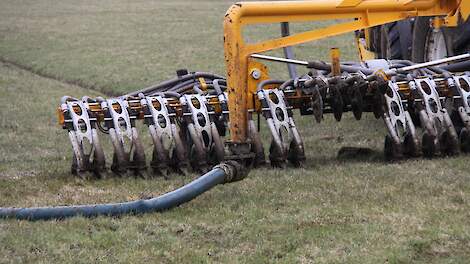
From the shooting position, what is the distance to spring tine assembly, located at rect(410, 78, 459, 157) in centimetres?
698

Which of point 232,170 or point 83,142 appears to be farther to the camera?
point 83,142

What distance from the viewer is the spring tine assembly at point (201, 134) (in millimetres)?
6871

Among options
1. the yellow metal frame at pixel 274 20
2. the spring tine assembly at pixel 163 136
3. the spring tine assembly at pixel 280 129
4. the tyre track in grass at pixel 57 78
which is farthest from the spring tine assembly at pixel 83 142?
the tyre track in grass at pixel 57 78

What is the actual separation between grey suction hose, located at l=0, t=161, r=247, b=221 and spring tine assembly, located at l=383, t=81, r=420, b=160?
176 cm

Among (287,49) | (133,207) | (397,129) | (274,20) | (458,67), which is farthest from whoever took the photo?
(287,49)

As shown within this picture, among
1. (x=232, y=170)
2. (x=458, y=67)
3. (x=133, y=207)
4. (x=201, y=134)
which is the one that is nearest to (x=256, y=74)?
(x=201, y=134)

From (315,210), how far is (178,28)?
18586 millimetres

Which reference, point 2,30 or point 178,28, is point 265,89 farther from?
point 2,30

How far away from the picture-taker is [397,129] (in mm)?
7066

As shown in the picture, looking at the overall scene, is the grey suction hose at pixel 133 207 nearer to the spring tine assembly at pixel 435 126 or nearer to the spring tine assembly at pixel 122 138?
the spring tine assembly at pixel 122 138

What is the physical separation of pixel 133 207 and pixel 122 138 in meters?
1.53

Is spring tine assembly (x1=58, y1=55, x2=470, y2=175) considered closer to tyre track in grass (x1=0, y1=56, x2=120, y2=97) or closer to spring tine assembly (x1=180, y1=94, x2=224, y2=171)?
spring tine assembly (x1=180, y1=94, x2=224, y2=171)

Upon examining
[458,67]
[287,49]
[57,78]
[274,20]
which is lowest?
[57,78]

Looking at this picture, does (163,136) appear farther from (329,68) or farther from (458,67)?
(458,67)
